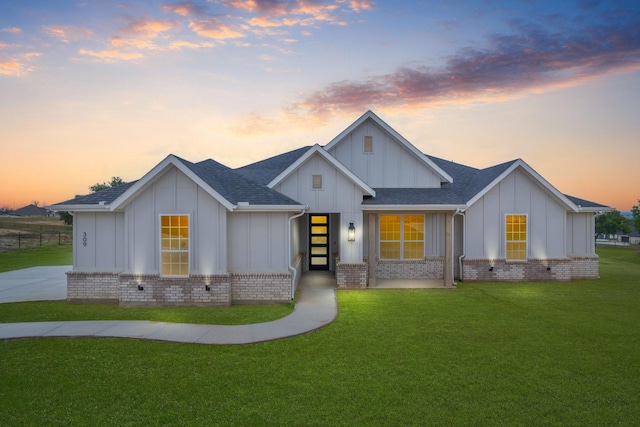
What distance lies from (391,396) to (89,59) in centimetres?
1774

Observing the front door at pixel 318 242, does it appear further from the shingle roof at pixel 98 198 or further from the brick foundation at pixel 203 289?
the shingle roof at pixel 98 198

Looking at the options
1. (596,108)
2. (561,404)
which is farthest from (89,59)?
(596,108)

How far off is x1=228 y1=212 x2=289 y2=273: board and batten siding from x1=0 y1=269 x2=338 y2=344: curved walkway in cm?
221

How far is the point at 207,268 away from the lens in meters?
10.3

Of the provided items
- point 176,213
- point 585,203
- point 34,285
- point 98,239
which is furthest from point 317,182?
point 585,203

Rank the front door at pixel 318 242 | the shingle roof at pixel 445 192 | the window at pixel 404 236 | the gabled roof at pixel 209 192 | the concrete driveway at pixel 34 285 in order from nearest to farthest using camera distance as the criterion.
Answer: the gabled roof at pixel 209 192 → the concrete driveway at pixel 34 285 → the shingle roof at pixel 445 192 → the window at pixel 404 236 → the front door at pixel 318 242

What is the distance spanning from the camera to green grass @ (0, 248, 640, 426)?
172 inches

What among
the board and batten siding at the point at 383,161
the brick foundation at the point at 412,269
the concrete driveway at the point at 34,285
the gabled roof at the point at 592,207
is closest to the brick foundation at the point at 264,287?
the brick foundation at the point at 412,269

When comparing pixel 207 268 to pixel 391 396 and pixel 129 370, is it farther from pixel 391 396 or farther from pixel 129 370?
pixel 391 396

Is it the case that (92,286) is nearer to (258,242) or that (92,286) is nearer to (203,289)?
(203,289)

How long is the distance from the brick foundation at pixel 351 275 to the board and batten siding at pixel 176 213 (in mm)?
4647

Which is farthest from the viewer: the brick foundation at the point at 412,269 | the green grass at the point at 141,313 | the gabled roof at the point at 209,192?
the brick foundation at the point at 412,269

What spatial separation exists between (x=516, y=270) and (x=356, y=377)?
11.7 m

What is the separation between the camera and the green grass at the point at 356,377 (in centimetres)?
437
